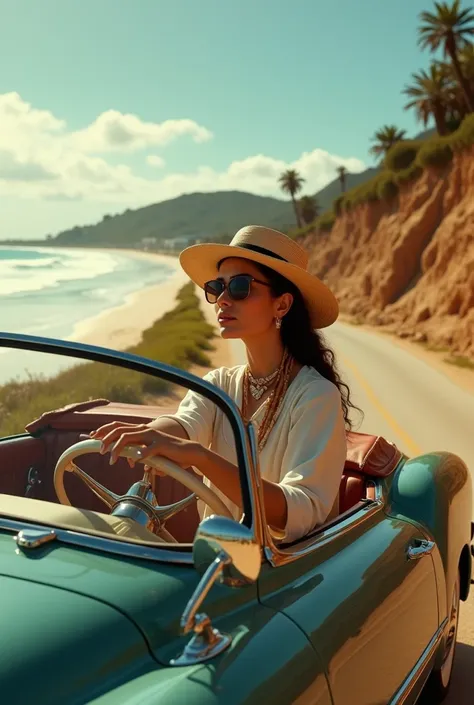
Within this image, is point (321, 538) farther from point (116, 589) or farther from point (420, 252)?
point (420, 252)

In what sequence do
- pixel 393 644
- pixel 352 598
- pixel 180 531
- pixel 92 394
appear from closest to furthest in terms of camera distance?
pixel 352 598 < pixel 393 644 < pixel 180 531 < pixel 92 394

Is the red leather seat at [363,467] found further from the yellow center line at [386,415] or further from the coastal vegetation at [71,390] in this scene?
the yellow center line at [386,415]

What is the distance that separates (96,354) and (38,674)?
0.97 m

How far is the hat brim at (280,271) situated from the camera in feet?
9.87

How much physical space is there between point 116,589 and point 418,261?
3403 cm

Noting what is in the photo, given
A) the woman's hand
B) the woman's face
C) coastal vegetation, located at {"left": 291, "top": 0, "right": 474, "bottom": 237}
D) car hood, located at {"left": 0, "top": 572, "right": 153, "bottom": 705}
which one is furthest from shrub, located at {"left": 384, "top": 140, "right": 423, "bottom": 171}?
car hood, located at {"left": 0, "top": 572, "right": 153, "bottom": 705}

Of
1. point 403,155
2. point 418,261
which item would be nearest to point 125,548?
point 418,261

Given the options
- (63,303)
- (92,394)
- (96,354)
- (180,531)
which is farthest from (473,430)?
(63,303)

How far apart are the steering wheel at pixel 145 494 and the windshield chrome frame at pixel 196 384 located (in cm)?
22

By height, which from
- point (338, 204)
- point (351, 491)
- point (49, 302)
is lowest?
point (49, 302)

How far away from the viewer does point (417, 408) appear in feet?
43.7

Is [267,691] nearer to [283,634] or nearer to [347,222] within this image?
[283,634]

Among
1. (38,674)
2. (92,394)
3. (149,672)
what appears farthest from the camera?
(92,394)

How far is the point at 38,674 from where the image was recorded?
1.63 metres
